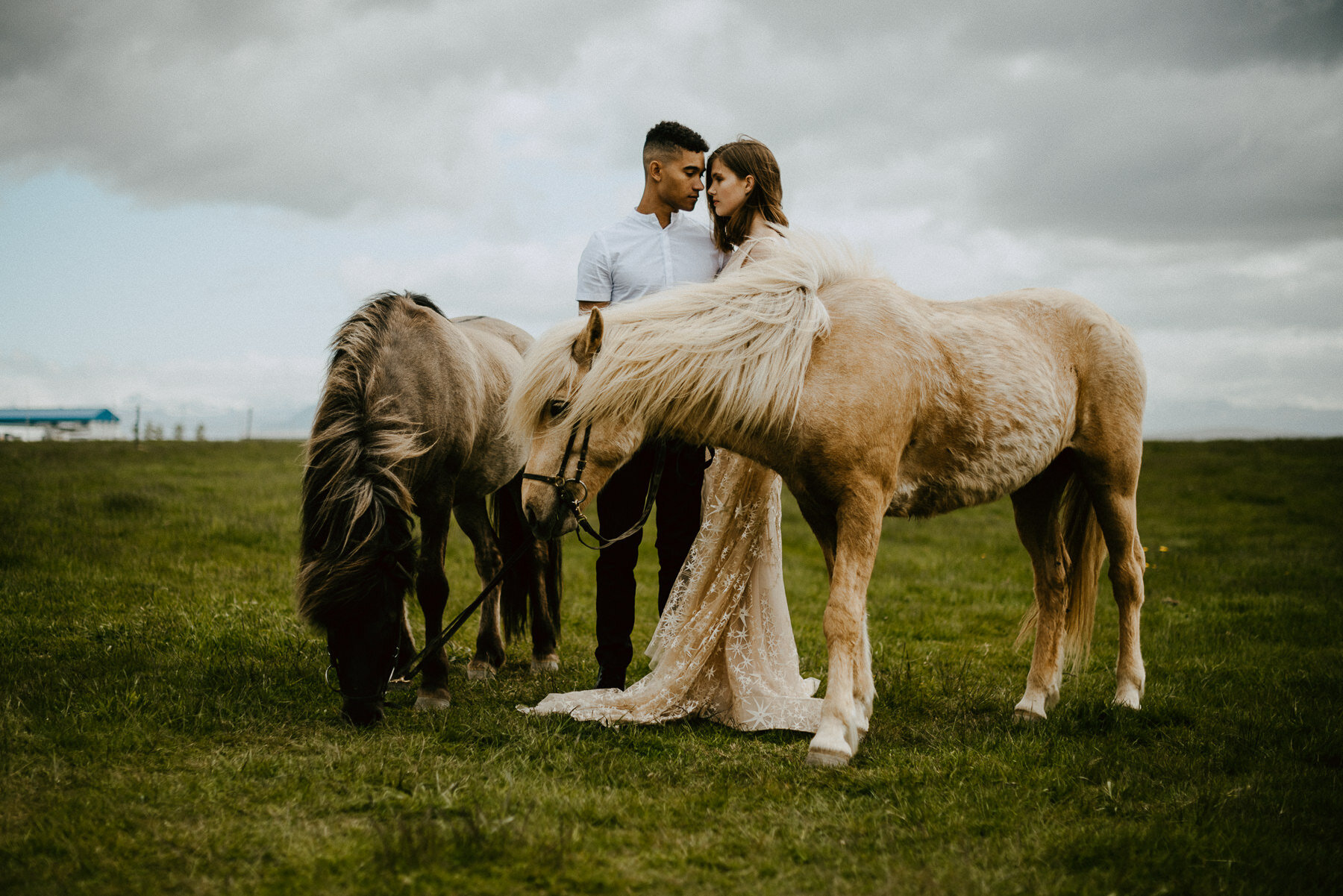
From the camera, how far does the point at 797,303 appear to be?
150 inches

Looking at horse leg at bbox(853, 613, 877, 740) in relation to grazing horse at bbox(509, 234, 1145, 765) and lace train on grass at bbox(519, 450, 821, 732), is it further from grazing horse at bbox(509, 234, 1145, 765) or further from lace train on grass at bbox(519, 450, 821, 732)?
lace train on grass at bbox(519, 450, 821, 732)

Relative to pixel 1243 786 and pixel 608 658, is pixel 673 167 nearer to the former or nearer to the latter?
pixel 608 658

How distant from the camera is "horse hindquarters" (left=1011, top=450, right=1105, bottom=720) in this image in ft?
15.9

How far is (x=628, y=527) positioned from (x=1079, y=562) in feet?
8.99

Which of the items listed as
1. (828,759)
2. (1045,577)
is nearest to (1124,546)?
(1045,577)

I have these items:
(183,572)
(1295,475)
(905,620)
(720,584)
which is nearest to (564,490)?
(720,584)

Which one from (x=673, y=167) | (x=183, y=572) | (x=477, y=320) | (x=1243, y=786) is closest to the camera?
(x=1243, y=786)

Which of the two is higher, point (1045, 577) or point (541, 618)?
point (1045, 577)

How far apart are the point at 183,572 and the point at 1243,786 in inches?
298

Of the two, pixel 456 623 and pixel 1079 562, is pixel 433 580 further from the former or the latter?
pixel 1079 562

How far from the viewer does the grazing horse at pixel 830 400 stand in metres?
3.62

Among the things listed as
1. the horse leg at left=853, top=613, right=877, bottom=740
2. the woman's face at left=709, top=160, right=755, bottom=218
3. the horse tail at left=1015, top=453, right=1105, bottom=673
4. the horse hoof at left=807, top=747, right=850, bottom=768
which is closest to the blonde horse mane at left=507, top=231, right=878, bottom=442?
the woman's face at left=709, top=160, right=755, bottom=218

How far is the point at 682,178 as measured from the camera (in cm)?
450

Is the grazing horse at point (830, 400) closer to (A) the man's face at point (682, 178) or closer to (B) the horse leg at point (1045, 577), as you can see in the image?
(B) the horse leg at point (1045, 577)
